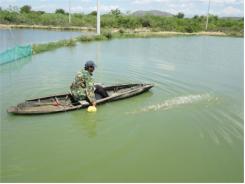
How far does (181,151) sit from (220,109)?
3.53m

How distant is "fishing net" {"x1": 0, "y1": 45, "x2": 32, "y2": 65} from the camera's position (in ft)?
58.2

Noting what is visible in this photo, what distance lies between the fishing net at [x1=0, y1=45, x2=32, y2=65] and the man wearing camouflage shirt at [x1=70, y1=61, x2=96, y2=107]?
889cm

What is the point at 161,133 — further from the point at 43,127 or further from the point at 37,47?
the point at 37,47

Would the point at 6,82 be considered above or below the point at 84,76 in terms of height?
Result: below

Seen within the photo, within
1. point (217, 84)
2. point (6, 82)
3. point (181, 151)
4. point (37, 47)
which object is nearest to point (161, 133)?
point (181, 151)

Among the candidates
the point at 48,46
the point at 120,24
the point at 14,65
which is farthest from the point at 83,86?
the point at 120,24

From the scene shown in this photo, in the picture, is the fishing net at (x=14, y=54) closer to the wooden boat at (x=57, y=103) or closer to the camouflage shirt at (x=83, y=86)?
the wooden boat at (x=57, y=103)

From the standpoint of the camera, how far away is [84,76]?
1013 centimetres

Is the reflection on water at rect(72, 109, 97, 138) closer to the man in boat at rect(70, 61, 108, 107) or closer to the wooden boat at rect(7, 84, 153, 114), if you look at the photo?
the wooden boat at rect(7, 84, 153, 114)

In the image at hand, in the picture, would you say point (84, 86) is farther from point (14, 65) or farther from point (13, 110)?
point (14, 65)

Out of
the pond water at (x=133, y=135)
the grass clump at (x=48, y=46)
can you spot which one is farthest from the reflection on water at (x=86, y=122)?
the grass clump at (x=48, y=46)

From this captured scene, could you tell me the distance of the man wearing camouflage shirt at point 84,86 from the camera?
10102 millimetres

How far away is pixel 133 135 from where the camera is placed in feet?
28.1

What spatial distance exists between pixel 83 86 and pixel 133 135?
2573 mm
